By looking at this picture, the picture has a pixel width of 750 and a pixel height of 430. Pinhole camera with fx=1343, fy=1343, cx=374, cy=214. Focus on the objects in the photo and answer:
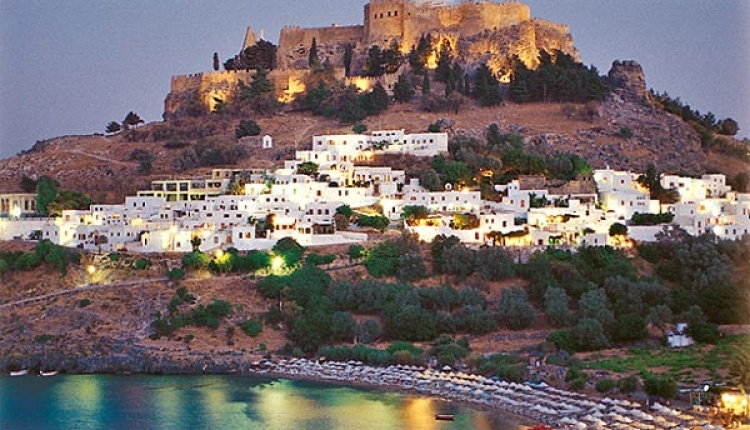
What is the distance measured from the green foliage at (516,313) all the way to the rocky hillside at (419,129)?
10.7 metres

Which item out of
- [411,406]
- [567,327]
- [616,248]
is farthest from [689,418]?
[616,248]

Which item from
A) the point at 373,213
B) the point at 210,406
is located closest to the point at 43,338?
the point at 210,406

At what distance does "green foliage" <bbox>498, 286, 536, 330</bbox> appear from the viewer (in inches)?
1131

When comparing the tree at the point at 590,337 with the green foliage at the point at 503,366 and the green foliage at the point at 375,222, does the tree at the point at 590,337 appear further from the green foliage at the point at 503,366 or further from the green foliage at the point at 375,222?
the green foliage at the point at 375,222

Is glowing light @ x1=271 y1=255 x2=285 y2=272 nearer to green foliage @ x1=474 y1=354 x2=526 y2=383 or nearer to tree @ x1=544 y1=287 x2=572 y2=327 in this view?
tree @ x1=544 y1=287 x2=572 y2=327

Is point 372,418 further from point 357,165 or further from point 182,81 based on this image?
point 182,81

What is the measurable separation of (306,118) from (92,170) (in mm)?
6955

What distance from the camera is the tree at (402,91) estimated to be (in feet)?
139

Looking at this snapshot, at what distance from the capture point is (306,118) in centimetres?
4316

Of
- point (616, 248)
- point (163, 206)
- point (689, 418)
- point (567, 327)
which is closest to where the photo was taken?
point (689, 418)

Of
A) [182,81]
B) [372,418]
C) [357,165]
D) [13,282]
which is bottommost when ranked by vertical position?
[372,418]

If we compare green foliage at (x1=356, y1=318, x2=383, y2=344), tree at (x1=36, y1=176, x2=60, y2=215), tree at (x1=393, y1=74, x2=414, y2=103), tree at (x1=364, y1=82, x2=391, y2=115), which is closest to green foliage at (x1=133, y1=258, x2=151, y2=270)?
tree at (x1=36, y1=176, x2=60, y2=215)

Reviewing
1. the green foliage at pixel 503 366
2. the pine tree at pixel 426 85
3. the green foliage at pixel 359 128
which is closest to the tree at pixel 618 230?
the green foliage at pixel 503 366

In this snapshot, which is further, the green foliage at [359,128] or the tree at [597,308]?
the green foliage at [359,128]
